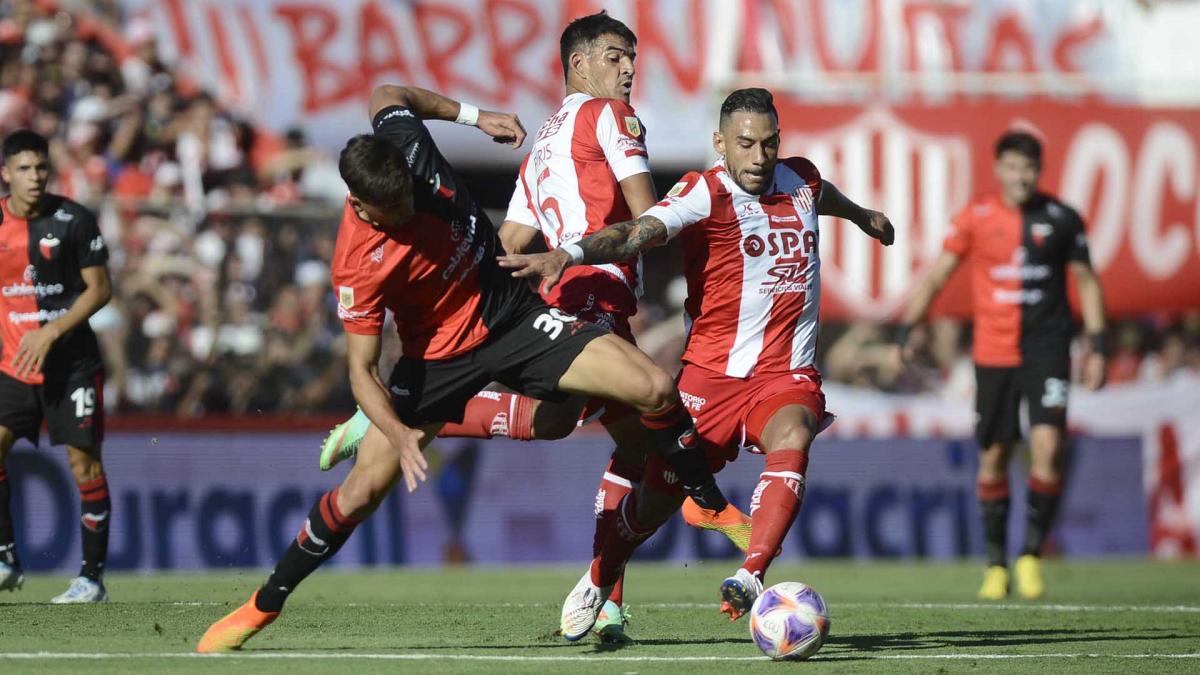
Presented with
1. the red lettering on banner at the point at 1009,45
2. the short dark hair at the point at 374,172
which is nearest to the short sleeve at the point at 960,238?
the short dark hair at the point at 374,172

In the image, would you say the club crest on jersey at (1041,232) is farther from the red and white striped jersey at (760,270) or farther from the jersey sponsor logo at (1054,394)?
the red and white striped jersey at (760,270)

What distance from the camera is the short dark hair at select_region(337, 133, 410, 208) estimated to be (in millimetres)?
7066

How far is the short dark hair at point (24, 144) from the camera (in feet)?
34.1

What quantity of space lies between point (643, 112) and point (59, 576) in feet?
30.7

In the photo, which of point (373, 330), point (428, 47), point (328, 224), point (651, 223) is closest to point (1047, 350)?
point (651, 223)

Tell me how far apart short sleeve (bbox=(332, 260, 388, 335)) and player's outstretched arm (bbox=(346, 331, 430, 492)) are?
1.5 inches

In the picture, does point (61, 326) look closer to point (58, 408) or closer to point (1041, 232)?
point (58, 408)

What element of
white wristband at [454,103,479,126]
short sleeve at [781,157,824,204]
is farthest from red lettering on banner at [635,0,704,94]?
short sleeve at [781,157,824,204]

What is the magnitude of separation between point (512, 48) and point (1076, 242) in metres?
10.2

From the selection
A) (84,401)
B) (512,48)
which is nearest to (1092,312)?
(84,401)

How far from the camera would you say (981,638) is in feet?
27.6

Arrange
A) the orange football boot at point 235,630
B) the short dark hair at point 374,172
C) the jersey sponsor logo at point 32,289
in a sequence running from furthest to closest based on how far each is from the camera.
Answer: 1. the jersey sponsor logo at point 32,289
2. the orange football boot at point 235,630
3. the short dark hair at point 374,172

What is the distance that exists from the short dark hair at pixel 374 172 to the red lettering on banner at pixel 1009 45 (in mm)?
15464

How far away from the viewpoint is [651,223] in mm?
7637
